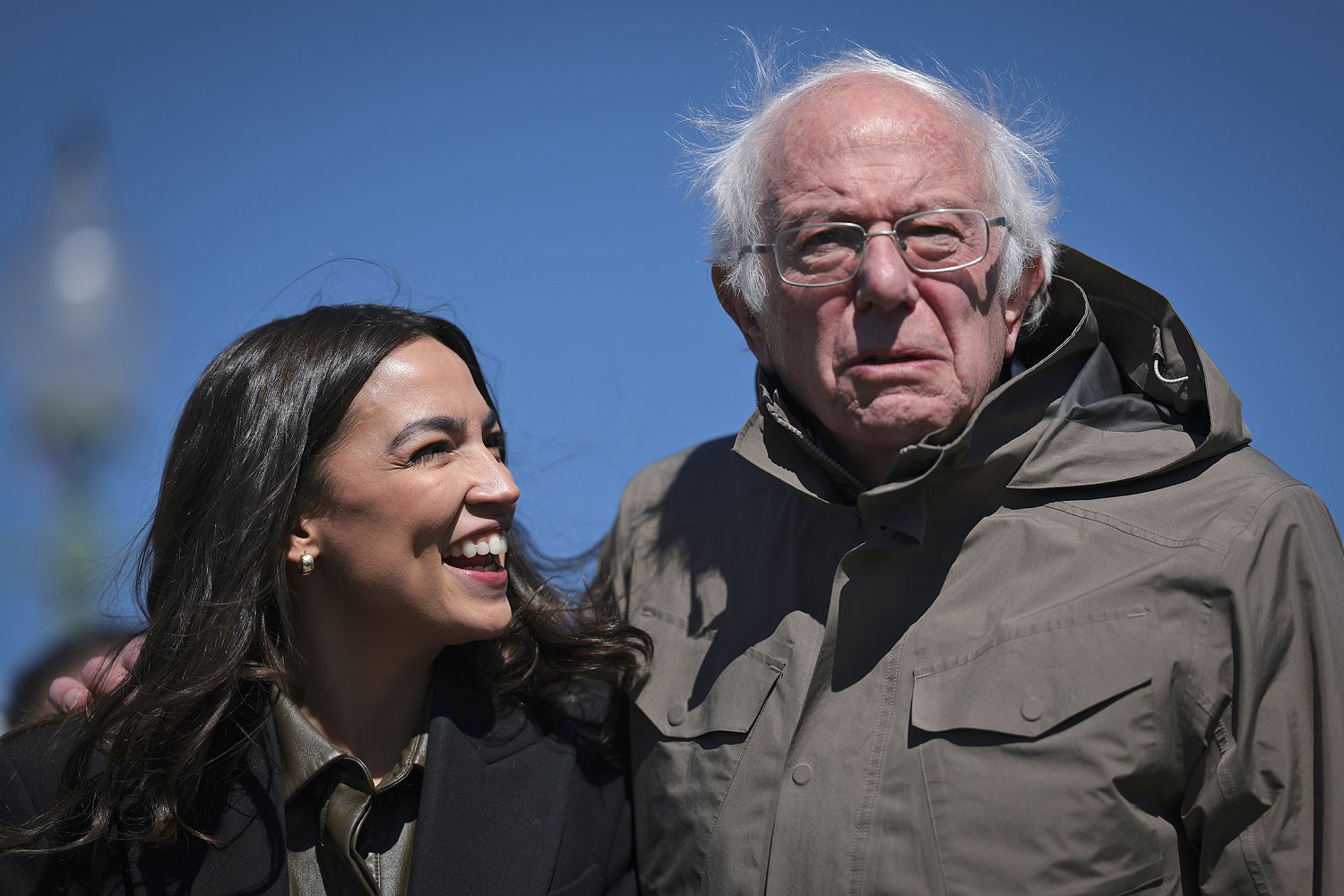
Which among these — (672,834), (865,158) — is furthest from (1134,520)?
(672,834)

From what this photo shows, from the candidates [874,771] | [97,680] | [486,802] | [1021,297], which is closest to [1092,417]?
[1021,297]

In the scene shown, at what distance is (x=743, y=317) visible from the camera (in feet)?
10.2

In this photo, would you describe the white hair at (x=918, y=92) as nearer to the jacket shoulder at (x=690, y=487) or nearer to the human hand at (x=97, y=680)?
the jacket shoulder at (x=690, y=487)

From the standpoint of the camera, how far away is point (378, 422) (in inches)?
107

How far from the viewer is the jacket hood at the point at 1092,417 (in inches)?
96.3

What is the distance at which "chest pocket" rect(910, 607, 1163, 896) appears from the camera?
2.18 m

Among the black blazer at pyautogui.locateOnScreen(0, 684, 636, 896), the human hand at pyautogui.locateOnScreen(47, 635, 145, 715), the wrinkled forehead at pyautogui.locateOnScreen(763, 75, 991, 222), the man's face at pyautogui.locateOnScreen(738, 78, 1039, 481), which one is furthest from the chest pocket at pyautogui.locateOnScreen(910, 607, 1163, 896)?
the human hand at pyautogui.locateOnScreen(47, 635, 145, 715)

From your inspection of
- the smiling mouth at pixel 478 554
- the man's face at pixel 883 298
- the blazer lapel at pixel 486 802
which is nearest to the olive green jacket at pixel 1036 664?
the man's face at pixel 883 298

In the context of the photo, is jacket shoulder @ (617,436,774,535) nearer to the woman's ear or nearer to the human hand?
the woman's ear

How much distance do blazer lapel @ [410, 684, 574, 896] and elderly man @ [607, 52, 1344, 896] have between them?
0.25 metres

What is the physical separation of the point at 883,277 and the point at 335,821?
187cm

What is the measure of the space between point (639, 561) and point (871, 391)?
995 millimetres

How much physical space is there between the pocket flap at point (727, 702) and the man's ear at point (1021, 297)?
1.05 m

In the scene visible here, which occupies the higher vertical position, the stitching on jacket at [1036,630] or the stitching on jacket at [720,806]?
the stitching on jacket at [1036,630]
